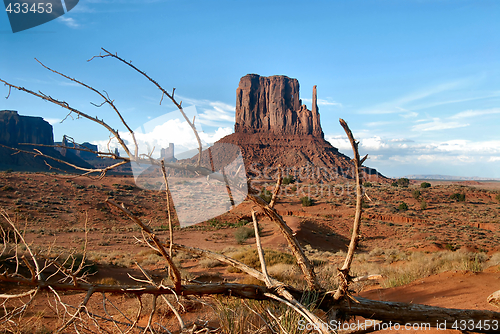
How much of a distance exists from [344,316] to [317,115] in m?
96.2

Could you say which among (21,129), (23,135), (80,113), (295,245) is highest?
(21,129)

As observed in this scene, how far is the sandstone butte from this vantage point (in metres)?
72.9

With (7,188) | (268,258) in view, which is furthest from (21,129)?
(268,258)

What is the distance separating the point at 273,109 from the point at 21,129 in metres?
78.2

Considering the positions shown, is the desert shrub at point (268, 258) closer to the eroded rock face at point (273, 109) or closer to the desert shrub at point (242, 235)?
the desert shrub at point (242, 235)

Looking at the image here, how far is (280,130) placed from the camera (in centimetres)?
9275

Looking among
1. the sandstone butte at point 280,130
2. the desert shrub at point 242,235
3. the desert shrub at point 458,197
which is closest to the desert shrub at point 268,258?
the desert shrub at point 242,235

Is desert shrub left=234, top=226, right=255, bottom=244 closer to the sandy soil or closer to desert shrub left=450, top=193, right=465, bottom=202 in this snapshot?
the sandy soil

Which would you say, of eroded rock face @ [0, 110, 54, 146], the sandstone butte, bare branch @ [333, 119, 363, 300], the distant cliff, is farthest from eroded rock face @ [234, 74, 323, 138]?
bare branch @ [333, 119, 363, 300]

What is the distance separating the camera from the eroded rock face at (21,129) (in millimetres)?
78188

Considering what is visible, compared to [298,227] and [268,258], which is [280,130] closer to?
[298,227]

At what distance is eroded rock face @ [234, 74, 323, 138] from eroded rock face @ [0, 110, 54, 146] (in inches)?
2394

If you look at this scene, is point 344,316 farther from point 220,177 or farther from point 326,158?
point 326,158

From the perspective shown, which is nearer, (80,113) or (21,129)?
(80,113)
